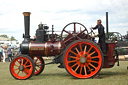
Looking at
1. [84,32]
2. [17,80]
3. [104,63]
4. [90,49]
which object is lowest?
[17,80]

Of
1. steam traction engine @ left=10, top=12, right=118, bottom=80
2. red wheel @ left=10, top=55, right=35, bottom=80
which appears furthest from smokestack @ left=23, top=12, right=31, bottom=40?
red wheel @ left=10, top=55, right=35, bottom=80

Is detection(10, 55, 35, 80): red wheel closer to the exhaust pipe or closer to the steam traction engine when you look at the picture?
the steam traction engine

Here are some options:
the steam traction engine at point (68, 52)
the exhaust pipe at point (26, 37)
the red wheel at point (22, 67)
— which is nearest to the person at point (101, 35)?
the steam traction engine at point (68, 52)

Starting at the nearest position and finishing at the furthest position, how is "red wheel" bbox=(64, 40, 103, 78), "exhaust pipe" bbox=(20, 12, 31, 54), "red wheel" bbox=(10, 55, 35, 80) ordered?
"red wheel" bbox=(64, 40, 103, 78) < "red wheel" bbox=(10, 55, 35, 80) < "exhaust pipe" bbox=(20, 12, 31, 54)

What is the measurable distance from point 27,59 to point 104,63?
2.53 m

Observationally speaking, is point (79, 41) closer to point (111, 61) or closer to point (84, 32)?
point (84, 32)

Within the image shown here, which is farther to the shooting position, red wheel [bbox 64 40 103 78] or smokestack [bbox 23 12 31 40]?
smokestack [bbox 23 12 31 40]

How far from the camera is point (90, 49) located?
7504mm

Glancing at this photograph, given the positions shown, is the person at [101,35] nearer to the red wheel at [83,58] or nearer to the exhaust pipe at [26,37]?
the red wheel at [83,58]

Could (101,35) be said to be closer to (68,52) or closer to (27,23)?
(68,52)

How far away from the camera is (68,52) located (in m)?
7.56

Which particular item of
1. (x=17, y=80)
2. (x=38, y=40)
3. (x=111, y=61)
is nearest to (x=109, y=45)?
(x=111, y=61)

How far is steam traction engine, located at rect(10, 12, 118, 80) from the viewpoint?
7.49 meters

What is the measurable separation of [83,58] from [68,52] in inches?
19.9
